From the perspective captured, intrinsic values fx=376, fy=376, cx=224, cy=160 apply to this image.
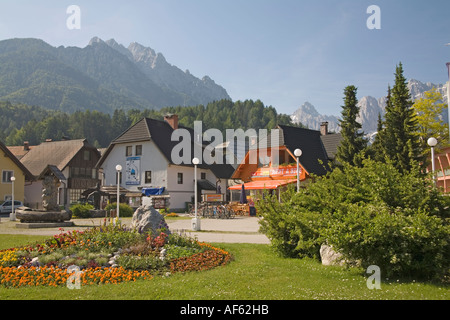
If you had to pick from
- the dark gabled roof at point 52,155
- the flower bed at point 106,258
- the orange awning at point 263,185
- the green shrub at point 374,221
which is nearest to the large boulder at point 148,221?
the flower bed at point 106,258

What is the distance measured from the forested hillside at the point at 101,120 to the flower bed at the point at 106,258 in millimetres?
96851

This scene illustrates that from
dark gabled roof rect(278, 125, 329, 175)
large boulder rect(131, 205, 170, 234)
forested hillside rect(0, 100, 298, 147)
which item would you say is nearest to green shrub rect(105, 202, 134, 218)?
dark gabled roof rect(278, 125, 329, 175)

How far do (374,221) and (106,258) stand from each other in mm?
6198

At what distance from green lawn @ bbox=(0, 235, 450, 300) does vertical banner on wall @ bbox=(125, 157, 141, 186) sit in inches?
1362

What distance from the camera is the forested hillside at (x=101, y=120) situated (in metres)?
102

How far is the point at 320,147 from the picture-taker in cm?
3959

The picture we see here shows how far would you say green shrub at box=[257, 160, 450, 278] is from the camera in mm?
7188

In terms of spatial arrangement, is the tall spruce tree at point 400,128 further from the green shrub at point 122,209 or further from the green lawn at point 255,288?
the green lawn at point 255,288

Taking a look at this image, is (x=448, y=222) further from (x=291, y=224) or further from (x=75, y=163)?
(x=75, y=163)

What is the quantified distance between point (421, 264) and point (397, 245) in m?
0.54

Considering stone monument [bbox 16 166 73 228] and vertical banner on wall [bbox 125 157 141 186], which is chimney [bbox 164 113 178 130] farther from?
stone monument [bbox 16 166 73 228]

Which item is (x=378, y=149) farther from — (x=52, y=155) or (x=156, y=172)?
(x=52, y=155)

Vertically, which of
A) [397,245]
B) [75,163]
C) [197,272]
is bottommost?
[197,272]
